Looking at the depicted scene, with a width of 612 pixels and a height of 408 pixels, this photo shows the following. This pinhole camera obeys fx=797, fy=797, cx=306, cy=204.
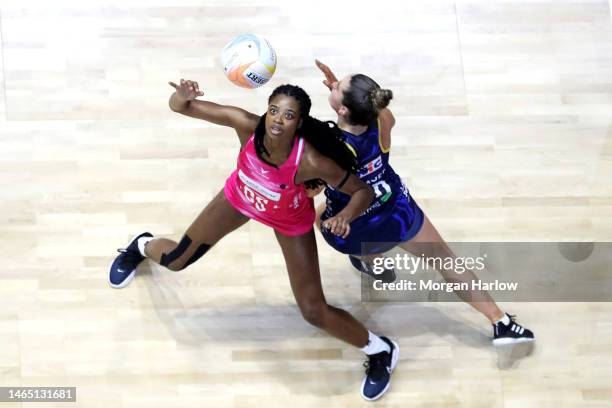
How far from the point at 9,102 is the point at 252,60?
190 centimetres

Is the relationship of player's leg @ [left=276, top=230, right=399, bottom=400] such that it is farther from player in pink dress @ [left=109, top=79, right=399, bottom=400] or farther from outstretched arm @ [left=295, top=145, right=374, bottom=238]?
outstretched arm @ [left=295, top=145, right=374, bottom=238]

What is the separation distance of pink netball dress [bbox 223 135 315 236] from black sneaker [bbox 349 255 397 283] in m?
0.70

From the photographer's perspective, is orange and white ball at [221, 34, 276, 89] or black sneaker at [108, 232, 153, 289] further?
black sneaker at [108, 232, 153, 289]

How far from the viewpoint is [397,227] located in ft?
11.9

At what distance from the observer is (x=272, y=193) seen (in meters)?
3.30

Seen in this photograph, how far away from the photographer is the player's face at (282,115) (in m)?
3.07

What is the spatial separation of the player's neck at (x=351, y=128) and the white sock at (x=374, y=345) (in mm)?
1126

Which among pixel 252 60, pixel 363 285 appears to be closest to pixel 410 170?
pixel 363 285

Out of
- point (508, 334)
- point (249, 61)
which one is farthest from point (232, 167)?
point (508, 334)

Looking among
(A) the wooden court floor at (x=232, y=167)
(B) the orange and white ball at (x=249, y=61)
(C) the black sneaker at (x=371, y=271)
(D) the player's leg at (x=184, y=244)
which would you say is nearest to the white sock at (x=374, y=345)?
(A) the wooden court floor at (x=232, y=167)

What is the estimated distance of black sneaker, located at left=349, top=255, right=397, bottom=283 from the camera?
162 inches

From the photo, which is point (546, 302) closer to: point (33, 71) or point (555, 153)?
point (555, 153)

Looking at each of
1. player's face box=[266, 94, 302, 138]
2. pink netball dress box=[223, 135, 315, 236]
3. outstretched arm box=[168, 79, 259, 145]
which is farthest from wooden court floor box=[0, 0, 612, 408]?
player's face box=[266, 94, 302, 138]

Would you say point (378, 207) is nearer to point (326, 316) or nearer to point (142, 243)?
point (326, 316)
